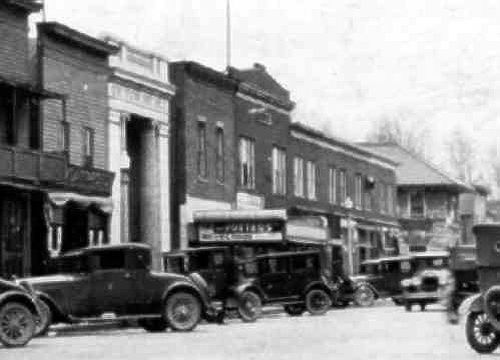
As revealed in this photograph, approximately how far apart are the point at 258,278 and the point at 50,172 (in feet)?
21.4

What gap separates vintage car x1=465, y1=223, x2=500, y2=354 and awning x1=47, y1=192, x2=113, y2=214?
21.3 m

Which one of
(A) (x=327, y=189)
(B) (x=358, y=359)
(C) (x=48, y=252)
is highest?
(A) (x=327, y=189)

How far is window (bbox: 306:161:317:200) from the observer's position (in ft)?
211

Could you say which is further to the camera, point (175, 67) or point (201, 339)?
point (175, 67)

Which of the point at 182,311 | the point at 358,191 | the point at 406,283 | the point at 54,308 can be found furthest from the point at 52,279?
the point at 358,191

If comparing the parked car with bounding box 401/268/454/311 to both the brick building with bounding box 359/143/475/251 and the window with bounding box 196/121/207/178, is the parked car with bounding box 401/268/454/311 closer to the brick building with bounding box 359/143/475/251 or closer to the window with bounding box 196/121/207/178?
the window with bounding box 196/121/207/178

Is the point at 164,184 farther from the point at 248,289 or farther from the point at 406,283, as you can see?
the point at 248,289

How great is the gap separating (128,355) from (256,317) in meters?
16.0

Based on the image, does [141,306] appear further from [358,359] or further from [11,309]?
[358,359]

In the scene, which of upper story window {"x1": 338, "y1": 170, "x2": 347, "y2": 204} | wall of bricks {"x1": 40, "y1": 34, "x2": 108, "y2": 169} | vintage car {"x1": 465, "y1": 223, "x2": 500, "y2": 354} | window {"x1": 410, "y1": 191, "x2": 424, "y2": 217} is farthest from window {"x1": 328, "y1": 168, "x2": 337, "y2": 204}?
vintage car {"x1": 465, "y1": 223, "x2": 500, "y2": 354}

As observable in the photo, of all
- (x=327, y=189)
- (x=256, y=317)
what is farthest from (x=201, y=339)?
(x=327, y=189)

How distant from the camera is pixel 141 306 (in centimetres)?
2862

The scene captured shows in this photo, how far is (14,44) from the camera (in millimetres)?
38906

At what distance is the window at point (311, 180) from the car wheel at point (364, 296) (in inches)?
596
